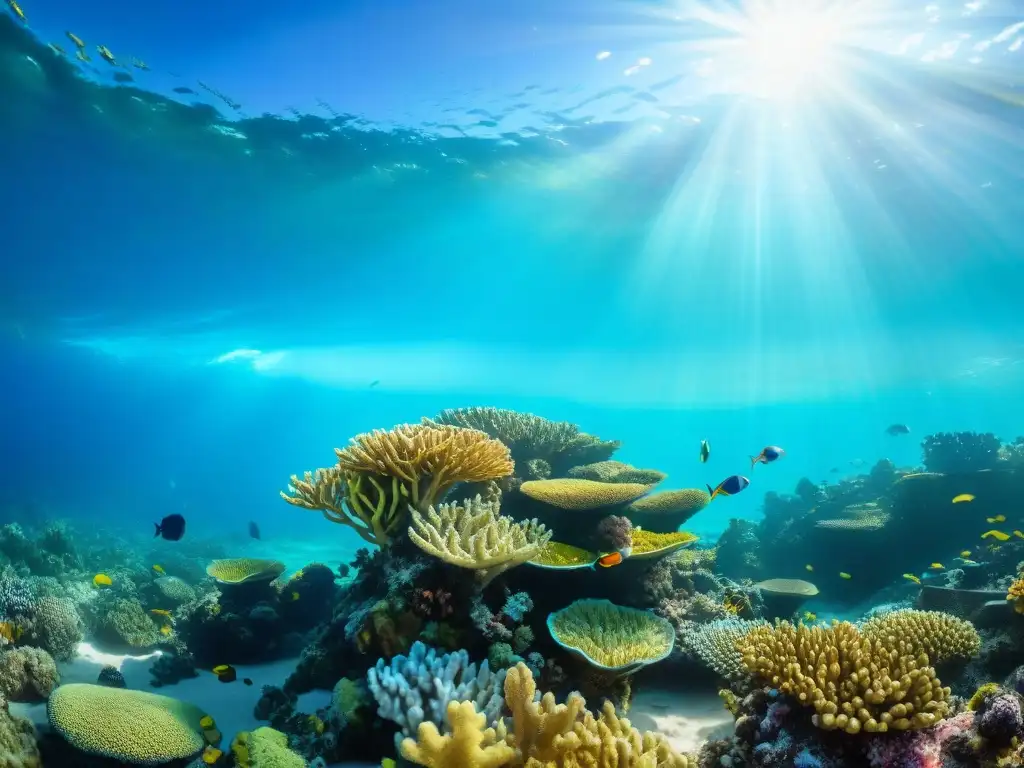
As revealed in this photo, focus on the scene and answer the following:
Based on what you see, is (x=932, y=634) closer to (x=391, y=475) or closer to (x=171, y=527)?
(x=391, y=475)

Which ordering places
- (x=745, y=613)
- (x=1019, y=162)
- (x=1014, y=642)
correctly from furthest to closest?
(x=1019, y=162) < (x=745, y=613) < (x=1014, y=642)

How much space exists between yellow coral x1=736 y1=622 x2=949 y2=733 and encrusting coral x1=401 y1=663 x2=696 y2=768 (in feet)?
3.40

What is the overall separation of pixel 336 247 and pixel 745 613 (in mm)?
20793

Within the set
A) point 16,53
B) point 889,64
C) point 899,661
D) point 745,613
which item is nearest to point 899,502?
point 745,613

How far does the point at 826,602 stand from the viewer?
12.8 meters

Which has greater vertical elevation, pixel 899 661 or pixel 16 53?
pixel 16 53

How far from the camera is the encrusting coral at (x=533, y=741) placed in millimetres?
3113

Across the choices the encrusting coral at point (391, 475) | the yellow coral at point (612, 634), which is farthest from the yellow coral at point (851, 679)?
the encrusting coral at point (391, 475)

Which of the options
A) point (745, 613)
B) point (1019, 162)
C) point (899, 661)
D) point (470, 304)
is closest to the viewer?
point (899, 661)

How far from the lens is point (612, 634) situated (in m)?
5.43

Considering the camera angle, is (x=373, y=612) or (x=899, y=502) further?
(x=899, y=502)

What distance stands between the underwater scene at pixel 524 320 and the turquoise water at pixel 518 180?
0.13 metres

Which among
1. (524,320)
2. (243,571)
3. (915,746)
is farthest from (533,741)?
(524,320)

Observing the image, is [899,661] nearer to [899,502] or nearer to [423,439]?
[423,439]
